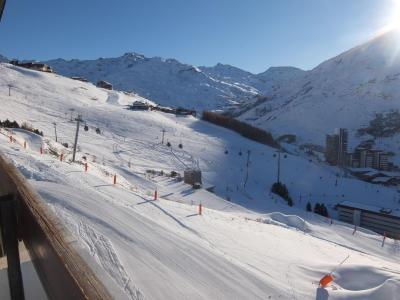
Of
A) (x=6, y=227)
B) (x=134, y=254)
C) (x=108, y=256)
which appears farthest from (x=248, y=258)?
(x=6, y=227)

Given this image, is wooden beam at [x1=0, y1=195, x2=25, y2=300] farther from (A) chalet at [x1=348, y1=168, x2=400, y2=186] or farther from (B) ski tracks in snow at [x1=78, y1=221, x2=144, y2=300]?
(A) chalet at [x1=348, y1=168, x2=400, y2=186]

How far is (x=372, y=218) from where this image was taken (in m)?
45.4

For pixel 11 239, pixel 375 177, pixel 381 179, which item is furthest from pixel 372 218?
pixel 11 239

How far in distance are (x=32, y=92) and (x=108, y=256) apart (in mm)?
75511

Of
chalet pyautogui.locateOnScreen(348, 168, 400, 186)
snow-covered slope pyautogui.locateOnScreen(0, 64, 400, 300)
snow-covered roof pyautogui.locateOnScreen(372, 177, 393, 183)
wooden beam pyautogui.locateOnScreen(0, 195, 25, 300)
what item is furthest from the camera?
snow-covered roof pyautogui.locateOnScreen(372, 177, 393, 183)

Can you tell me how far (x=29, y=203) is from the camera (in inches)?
92.3

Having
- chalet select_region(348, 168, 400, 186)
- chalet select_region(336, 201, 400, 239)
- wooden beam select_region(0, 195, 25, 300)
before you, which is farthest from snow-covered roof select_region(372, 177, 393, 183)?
wooden beam select_region(0, 195, 25, 300)

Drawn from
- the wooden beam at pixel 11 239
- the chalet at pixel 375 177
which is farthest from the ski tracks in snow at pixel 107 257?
the chalet at pixel 375 177

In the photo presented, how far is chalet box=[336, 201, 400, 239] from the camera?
145ft

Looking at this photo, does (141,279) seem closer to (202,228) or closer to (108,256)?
(108,256)

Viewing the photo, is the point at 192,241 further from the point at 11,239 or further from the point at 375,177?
the point at 375,177

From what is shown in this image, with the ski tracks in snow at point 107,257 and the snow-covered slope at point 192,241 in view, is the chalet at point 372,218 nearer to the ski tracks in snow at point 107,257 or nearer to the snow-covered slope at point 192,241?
the snow-covered slope at point 192,241

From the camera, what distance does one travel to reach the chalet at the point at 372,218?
145ft

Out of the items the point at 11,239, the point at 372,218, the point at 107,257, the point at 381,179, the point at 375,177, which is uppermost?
the point at 11,239
